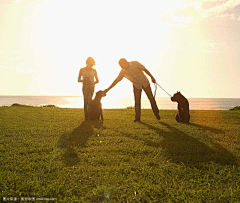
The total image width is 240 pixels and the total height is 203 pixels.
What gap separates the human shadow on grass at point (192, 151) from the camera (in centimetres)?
396

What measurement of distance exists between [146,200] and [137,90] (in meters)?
6.36

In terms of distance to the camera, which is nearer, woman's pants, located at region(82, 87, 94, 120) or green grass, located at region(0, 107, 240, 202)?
green grass, located at region(0, 107, 240, 202)

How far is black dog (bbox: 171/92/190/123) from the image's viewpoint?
27.6 ft

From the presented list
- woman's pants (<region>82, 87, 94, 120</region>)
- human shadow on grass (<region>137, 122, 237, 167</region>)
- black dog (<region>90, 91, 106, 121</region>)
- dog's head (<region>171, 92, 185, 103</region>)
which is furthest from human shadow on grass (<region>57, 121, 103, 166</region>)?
dog's head (<region>171, 92, 185, 103</region>)

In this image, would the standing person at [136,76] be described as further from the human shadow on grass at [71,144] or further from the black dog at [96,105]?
the human shadow on grass at [71,144]

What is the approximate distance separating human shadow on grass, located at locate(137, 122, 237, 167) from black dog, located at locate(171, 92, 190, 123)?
106 inches

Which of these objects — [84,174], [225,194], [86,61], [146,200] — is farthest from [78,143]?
[86,61]

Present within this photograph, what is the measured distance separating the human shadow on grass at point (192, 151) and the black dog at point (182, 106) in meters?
2.70

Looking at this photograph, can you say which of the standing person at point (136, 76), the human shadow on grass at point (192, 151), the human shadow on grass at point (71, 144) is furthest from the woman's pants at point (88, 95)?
the human shadow on grass at point (192, 151)

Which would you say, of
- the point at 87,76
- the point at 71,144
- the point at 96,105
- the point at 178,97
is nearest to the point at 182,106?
the point at 178,97

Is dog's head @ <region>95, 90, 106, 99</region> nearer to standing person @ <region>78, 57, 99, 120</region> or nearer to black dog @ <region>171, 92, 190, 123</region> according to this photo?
standing person @ <region>78, 57, 99, 120</region>

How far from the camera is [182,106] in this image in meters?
8.62

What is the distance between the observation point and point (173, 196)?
263cm

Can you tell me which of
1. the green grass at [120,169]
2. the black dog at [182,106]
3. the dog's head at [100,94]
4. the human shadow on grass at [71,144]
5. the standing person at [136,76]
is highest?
the standing person at [136,76]
